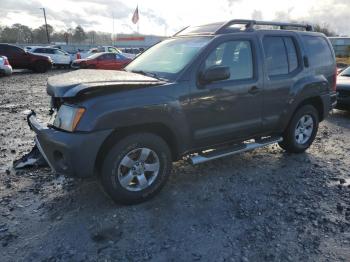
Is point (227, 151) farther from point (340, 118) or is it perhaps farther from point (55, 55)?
point (55, 55)

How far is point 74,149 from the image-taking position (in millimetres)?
3277

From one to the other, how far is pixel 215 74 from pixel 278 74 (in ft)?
4.65

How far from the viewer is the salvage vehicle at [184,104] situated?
3389mm

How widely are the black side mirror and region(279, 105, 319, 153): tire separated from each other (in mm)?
1937

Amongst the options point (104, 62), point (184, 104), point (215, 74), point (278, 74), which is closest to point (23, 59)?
point (104, 62)

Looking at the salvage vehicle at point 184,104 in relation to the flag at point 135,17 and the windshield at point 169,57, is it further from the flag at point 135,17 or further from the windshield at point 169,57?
the flag at point 135,17

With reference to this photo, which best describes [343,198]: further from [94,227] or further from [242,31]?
[94,227]

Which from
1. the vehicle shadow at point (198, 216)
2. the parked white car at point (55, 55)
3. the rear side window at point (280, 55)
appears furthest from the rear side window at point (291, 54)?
the parked white car at point (55, 55)

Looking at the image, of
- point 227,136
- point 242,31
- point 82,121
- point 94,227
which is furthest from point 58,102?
point 242,31

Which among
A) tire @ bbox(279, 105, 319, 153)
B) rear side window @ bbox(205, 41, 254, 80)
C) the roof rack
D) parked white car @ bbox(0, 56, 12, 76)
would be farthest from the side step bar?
parked white car @ bbox(0, 56, 12, 76)

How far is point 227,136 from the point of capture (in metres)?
4.45

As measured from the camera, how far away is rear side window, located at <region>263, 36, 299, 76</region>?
4770 millimetres

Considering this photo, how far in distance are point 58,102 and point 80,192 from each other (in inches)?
43.9

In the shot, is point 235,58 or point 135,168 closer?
point 135,168
